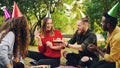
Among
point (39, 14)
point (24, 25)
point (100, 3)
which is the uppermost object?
point (24, 25)

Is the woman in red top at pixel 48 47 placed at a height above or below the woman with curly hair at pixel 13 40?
below

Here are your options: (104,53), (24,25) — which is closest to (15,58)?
(24,25)

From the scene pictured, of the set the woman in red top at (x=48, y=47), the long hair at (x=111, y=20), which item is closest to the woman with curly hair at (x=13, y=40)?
the long hair at (x=111, y=20)

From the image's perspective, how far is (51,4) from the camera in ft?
84.3

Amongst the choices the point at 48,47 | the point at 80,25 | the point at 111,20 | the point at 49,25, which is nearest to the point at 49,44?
the point at 48,47

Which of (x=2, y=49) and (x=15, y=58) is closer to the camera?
(x=2, y=49)

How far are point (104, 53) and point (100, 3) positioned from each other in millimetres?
11230

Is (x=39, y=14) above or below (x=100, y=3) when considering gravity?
below

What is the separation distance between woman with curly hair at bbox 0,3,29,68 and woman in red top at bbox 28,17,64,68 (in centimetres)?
186

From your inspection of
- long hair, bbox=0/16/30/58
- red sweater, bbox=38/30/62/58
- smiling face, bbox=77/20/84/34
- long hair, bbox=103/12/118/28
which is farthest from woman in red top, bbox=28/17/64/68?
long hair, bbox=0/16/30/58

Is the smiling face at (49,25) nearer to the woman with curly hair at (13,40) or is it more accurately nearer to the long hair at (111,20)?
the long hair at (111,20)

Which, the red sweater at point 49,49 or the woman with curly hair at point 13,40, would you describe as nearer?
the woman with curly hair at point 13,40

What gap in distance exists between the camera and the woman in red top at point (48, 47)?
8.04 metres

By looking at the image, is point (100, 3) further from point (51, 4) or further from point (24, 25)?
point (24, 25)
